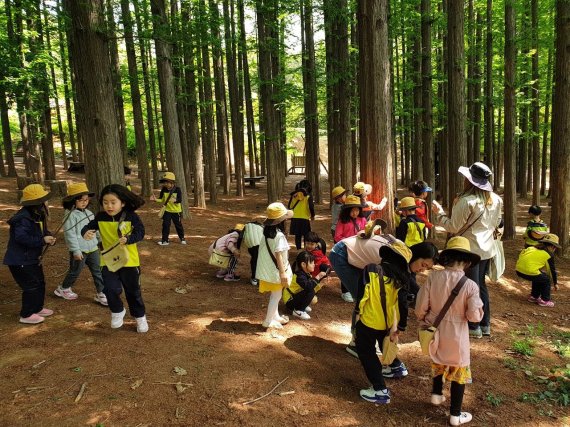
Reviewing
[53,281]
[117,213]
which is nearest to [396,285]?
[117,213]

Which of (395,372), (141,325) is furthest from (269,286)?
(395,372)

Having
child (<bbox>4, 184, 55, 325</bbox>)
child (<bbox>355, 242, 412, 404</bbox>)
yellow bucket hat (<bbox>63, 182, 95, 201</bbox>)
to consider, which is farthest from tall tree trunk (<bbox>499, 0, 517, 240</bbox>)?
child (<bbox>4, 184, 55, 325</bbox>)

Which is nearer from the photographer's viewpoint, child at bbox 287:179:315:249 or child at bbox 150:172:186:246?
child at bbox 287:179:315:249

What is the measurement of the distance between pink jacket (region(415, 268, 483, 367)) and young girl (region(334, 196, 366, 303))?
293 cm

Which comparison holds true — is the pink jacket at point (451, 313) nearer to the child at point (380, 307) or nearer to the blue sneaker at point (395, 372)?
the child at point (380, 307)

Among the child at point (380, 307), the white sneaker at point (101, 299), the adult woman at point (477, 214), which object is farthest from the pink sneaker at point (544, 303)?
the white sneaker at point (101, 299)

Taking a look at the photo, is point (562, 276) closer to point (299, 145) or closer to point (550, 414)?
point (550, 414)

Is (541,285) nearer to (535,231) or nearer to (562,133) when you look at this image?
(535,231)

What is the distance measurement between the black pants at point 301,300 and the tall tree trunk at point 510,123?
970cm

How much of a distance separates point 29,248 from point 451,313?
5.10 meters

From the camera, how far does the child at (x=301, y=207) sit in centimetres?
936

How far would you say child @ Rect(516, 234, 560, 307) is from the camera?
7.38m

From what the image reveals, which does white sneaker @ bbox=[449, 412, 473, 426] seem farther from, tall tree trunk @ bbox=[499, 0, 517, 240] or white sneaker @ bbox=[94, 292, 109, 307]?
tall tree trunk @ bbox=[499, 0, 517, 240]

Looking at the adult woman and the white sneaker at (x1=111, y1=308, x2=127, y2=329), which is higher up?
the adult woman
